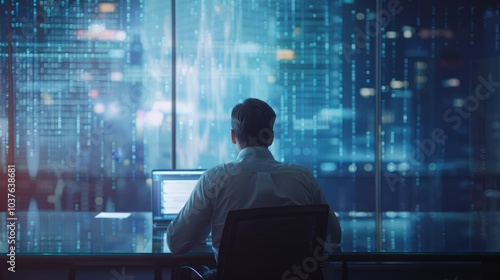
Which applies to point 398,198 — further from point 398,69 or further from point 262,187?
point 262,187

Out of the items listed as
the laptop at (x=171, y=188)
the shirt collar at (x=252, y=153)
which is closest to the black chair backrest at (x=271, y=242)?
the shirt collar at (x=252, y=153)

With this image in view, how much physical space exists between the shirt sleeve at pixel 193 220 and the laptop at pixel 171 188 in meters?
1.28

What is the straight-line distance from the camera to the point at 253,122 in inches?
80.2

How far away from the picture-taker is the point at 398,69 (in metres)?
5.35

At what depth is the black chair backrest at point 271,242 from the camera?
1821 mm

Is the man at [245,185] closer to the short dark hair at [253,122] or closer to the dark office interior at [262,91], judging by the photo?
the short dark hair at [253,122]

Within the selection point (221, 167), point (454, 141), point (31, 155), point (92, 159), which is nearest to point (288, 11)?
point (454, 141)

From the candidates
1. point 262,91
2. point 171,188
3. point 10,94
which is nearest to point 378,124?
point 262,91

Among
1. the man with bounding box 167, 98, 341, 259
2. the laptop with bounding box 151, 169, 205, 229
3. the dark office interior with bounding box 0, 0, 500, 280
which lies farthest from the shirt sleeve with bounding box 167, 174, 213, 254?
the dark office interior with bounding box 0, 0, 500, 280

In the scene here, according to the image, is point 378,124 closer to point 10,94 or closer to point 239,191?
point 239,191

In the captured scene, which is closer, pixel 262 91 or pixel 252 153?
pixel 252 153

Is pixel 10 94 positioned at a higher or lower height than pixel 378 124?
higher

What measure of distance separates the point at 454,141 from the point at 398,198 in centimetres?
88

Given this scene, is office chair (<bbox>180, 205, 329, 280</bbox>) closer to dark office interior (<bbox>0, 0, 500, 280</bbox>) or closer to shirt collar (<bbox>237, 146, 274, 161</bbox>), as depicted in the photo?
shirt collar (<bbox>237, 146, 274, 161</bbox>)
